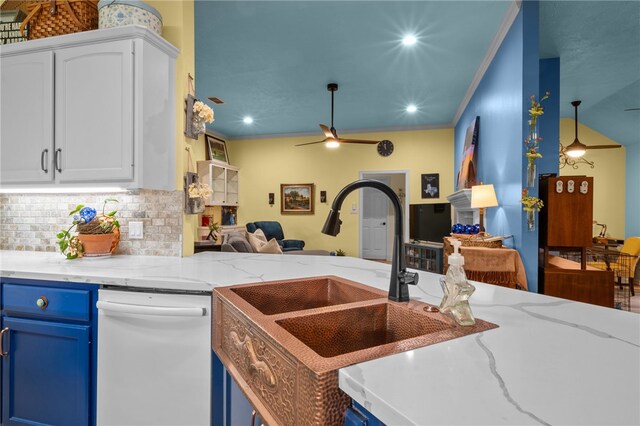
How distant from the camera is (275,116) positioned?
20.0 ft

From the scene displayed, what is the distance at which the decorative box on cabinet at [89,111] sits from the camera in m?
1.85

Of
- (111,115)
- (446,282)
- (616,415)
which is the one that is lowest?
(616,415)

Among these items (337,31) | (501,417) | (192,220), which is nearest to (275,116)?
(337,31)

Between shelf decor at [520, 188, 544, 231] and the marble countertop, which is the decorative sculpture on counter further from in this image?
shelf decor at [520, 188, 544, 231]

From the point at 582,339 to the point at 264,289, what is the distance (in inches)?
39.7

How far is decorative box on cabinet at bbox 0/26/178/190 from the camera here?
185cm

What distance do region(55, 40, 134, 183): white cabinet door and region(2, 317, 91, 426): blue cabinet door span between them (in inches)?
31.5

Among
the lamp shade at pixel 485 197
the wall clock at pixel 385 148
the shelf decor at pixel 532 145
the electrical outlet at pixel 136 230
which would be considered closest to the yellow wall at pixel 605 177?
the wall clock at pixel 385 148

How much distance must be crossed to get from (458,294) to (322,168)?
6482mm

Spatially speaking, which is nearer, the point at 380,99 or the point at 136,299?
the point at 136,299

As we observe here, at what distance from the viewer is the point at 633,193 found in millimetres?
6309

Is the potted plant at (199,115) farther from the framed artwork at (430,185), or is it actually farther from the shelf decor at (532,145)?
the framed artwork at (430,185)

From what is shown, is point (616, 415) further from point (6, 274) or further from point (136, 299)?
point (6, 274)

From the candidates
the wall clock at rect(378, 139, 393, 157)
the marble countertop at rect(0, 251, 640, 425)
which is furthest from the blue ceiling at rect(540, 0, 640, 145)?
the marble countertop at rect(0, 251, 640, 425)
